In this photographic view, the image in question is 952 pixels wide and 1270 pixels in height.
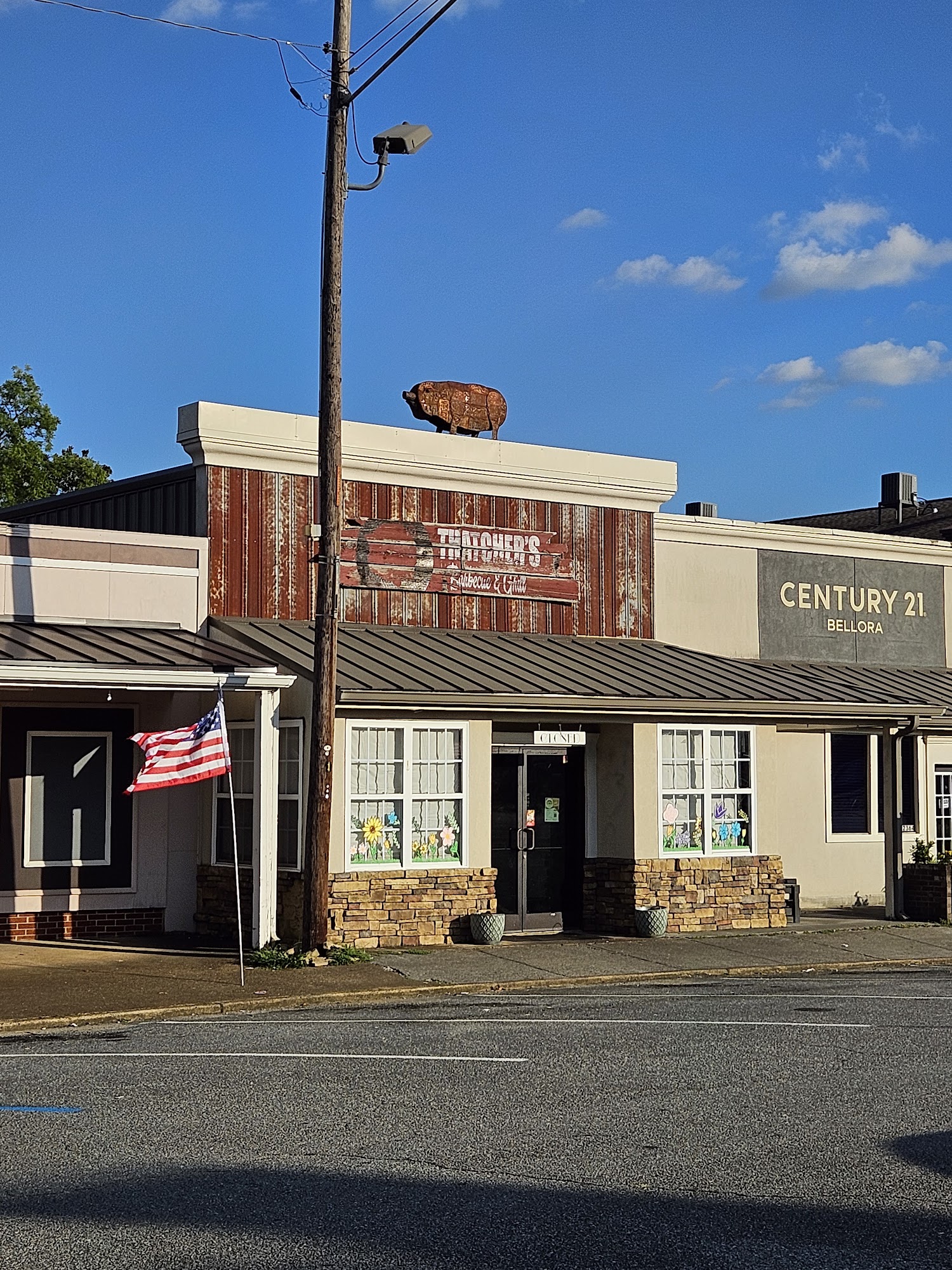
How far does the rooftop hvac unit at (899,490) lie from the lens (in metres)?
33.9

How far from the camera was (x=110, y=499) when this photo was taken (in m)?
22.0

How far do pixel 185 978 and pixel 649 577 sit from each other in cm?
1033

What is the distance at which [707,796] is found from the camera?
20.9 m

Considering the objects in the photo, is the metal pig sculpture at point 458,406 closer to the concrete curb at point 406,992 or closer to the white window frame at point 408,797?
the white window frame at point 408,797

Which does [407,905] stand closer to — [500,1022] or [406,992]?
[406,992]

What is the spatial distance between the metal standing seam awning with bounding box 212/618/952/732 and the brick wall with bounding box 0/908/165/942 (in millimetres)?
3469

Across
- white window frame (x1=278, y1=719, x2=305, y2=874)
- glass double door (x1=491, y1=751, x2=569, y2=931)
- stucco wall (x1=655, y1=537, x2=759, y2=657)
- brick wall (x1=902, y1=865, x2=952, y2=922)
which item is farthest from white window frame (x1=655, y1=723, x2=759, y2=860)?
white window frame (x1=278, y1=719, x2=305, y2=874)

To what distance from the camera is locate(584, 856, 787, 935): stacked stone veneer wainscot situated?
20156mm

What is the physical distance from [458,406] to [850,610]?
797 centimetres

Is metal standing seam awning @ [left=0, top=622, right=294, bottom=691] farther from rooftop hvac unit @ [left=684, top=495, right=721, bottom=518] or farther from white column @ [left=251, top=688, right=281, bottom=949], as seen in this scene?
rooftop hvac unit @ [left=684, top=495, right=721, bottom=518]

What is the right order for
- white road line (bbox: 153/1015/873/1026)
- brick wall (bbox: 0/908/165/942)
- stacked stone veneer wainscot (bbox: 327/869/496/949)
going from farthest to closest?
brick wall (bbox: 0/908/165/942) → stacked stone veneer wainscot (bbox: 327/869/496/949) → white road line (bbox: 153/1015/873/1026)

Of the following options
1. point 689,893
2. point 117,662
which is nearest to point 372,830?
point 117,662

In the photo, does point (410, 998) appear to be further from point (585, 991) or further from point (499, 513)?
point (499, 513)

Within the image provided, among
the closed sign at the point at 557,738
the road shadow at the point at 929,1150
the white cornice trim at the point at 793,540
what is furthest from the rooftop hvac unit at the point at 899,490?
the road shadow at the point at 929,1150
